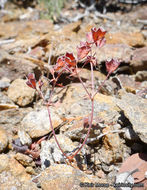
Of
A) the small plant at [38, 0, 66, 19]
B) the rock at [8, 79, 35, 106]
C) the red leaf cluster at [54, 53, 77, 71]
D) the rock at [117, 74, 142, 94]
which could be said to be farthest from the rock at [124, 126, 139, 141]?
the small plant at [38, 0, 66, 19]

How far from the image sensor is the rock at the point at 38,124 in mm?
2143

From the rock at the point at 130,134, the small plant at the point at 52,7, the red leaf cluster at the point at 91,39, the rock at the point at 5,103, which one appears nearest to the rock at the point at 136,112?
the rock at the point at 130,134

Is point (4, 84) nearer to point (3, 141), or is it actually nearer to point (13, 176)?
point (3, 141)

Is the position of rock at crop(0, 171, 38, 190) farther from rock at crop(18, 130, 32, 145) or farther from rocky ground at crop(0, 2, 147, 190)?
rock at crop(18, 130, 32, 145)

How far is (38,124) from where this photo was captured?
7.18ft

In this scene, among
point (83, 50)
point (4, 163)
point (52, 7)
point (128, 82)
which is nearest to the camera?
point (83, 50)

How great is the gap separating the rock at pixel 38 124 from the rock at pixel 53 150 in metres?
0.16

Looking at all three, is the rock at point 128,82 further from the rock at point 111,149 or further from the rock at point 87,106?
the rock at point 111,149

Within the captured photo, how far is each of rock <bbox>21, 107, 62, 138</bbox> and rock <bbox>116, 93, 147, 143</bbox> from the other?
28.9 inches

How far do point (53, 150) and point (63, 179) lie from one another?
1.30 ft

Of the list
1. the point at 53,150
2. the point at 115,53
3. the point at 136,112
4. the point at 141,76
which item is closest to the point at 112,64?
the point at 136,112

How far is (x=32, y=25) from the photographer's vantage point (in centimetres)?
611

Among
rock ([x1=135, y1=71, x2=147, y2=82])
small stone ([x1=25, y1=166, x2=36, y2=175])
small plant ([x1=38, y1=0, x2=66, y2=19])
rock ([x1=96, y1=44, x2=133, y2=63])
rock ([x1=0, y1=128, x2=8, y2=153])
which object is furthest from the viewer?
small plant ([x1=38, y1=0, x2=66, y2=19])

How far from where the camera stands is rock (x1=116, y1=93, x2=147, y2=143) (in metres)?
1.77
